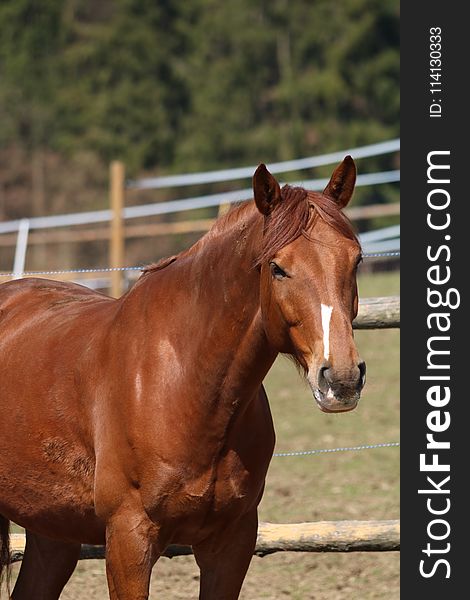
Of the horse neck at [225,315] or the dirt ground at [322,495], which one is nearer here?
the horse neck at [225,315]

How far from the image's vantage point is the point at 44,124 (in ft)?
105

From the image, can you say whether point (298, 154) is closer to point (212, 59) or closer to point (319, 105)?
point (319, 105)

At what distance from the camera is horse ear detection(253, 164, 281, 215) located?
293cm

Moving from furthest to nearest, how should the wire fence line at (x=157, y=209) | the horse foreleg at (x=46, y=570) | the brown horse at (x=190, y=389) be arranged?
the wire fence line at (x=157, y=209) < the horse foreleg at (x=46, y=570) < the brown horse at (x=190, y=389)

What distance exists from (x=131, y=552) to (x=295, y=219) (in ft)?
3.60

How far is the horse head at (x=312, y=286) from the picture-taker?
8.92 ft

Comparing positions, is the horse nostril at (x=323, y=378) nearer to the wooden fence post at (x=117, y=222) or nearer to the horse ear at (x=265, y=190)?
the horse ear at (x=265, y=190)

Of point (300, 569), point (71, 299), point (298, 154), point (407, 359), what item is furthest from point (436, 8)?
point (298, 154)

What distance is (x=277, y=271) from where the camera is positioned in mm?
2893

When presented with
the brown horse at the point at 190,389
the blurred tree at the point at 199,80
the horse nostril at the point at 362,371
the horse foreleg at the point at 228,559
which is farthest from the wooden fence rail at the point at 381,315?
the blurred tree at the point at 199,80

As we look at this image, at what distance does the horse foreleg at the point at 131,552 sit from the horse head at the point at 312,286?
67cm

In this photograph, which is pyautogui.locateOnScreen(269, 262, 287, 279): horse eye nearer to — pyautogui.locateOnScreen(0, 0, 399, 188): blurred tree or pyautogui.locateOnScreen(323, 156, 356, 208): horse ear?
pyautogui.locateOnScreen(323, 156, 356, 208): horse ear

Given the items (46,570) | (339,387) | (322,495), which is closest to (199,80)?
(322,495)

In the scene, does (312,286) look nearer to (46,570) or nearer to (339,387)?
(339,387)
